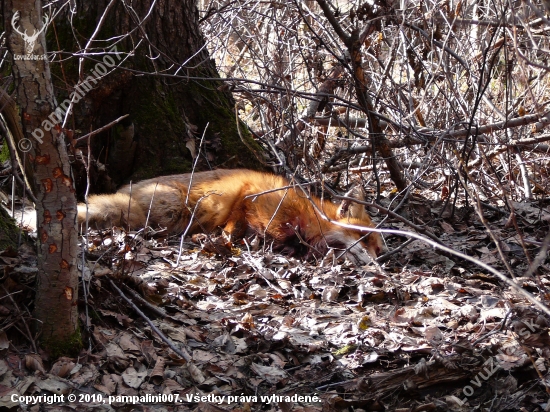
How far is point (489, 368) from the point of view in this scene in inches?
133

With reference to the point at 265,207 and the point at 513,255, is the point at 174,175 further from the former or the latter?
the point at 513,255

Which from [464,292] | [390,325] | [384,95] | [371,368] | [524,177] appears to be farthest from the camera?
[384,95]

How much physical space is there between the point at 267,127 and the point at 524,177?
3.42 meters

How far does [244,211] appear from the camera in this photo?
6.71 m

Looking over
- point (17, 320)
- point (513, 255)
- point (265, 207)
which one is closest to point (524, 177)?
point (513, 255)

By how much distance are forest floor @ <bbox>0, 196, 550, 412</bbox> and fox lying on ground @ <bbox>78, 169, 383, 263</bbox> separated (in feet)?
3.18

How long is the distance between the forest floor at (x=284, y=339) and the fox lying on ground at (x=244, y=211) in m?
0.97

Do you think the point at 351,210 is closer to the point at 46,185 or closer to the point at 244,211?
the point at 244,211

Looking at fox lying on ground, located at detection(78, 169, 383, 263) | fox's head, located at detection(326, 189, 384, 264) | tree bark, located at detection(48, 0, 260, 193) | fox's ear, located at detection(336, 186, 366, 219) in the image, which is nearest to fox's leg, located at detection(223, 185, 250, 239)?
fox lying on ground, located at detection(78, 169, 383, 263)

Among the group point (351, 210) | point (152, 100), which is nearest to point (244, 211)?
point (351, 210)

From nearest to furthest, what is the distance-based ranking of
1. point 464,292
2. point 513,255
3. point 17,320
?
point 17,320 < point 464,292 < point 513,255

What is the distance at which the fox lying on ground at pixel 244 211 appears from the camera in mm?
6402

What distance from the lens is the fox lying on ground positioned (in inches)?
252

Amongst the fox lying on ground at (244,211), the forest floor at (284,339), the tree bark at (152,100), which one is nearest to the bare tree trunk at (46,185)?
the forest floor at (284,339)
